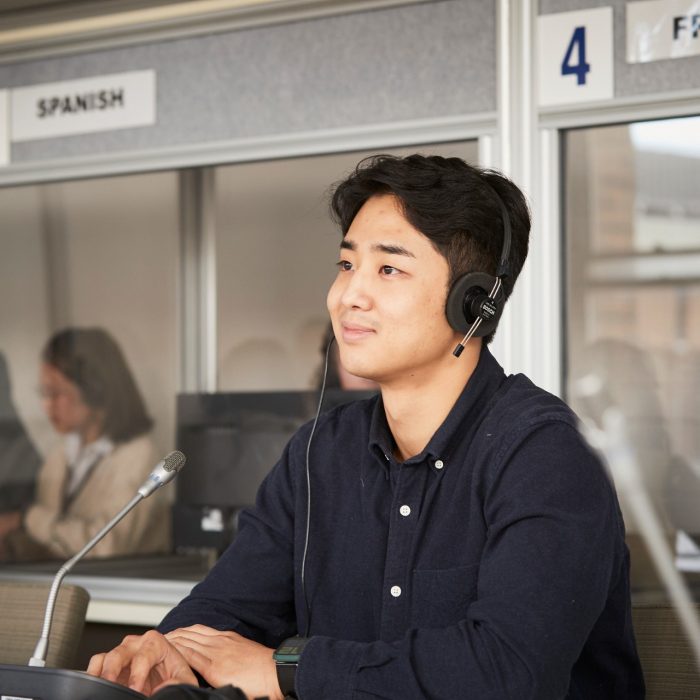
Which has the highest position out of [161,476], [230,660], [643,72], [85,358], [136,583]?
[643,72]

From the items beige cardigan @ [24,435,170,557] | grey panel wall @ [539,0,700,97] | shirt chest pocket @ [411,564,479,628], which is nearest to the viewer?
shirt chest pocket @ [411,564,479,628]

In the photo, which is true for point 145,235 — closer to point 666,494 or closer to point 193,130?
point 193,130

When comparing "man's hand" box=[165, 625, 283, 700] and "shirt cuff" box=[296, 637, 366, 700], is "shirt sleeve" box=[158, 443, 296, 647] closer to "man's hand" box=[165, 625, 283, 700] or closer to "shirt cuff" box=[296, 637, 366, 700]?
"man's hand" box=[165, 625, 283, 700]

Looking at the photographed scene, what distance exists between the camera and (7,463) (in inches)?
130

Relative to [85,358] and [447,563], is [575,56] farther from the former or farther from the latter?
[85,358]

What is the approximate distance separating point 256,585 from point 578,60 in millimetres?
1366

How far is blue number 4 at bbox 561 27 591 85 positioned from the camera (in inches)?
88.3

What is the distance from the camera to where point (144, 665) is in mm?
1248

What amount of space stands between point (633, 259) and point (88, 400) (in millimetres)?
1977

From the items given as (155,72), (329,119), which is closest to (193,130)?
(155,72)

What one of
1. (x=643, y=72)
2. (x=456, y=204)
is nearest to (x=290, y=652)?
(x=456, y=204)

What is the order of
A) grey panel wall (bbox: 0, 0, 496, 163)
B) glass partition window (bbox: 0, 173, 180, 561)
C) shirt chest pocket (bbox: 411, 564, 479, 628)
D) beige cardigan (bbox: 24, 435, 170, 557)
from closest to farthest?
shirt chest pocket (bbox: 411, 564, 479, 628)
grey panel wall (bbox: 0, 0, 496, 163)
beige cardigan (bbox: 24, 435, 170, 557)
glass partition window (bbox: 0, 173, 180, 561)

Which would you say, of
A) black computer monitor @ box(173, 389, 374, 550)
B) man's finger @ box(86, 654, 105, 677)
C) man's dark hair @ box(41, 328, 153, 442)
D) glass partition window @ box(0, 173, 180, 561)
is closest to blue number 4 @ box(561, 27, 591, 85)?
black computer monitor @ box(173, 389, 374, 550)

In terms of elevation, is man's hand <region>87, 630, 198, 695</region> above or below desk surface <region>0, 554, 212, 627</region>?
above
